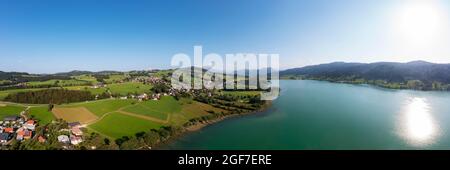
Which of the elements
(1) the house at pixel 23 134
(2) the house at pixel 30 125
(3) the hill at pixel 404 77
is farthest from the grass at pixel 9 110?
(3) the hill at pixel 404 77

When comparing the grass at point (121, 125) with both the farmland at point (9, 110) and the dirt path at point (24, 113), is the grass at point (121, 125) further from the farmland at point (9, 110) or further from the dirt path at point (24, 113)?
the farmland at point (9, 110)

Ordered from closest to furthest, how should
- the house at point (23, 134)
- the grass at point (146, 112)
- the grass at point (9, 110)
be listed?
the house at point (23, 134), the grass at point (9, 110), the grass at point (146, 112)

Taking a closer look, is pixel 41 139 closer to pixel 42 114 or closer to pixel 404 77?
pixel 42 114

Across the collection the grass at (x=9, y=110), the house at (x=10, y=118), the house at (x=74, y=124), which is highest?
the grass at (x=9, y=110)

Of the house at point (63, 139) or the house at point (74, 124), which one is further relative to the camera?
the house at point (74, 124)

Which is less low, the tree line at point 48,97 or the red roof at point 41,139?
the tree line at point 48,97

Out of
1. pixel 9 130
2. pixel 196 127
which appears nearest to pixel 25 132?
pixel 9 130
